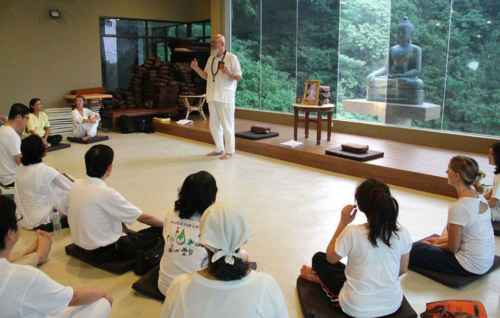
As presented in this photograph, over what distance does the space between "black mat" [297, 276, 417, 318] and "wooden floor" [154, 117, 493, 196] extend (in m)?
2.65

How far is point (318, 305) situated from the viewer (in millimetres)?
2494

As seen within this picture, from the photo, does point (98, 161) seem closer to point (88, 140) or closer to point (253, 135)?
point (253, 135)

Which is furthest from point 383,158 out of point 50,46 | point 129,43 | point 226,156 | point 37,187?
point 50,46

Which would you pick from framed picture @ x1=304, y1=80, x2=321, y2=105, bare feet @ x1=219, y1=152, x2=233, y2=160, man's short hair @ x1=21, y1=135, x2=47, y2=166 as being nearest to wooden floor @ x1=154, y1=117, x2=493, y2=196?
bare feet @ x1=219, y1=152, x2=233, y2=160

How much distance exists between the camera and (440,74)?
6.55 metres

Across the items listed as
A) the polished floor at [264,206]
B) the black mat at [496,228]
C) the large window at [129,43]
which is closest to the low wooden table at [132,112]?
the large window at [129,43]

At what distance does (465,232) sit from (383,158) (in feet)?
9.62

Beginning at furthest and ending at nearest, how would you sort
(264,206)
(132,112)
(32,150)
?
1. (132,112)
2. (264,206)
3. (32,150)

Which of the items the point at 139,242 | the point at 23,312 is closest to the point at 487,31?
the point at 139,242

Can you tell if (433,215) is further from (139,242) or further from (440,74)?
(440,74)

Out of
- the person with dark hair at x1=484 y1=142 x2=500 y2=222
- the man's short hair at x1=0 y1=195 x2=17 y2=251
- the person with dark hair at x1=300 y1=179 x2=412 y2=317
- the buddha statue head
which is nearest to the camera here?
the man's short hair at x1=0 y1=195 x2=17 y2=251

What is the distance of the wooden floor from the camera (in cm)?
495

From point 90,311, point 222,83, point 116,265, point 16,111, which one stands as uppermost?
point 222,83

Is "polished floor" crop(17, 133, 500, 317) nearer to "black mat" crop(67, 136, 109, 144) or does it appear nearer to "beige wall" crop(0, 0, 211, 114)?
"black mat" crop(67, 136, 109, 144)
